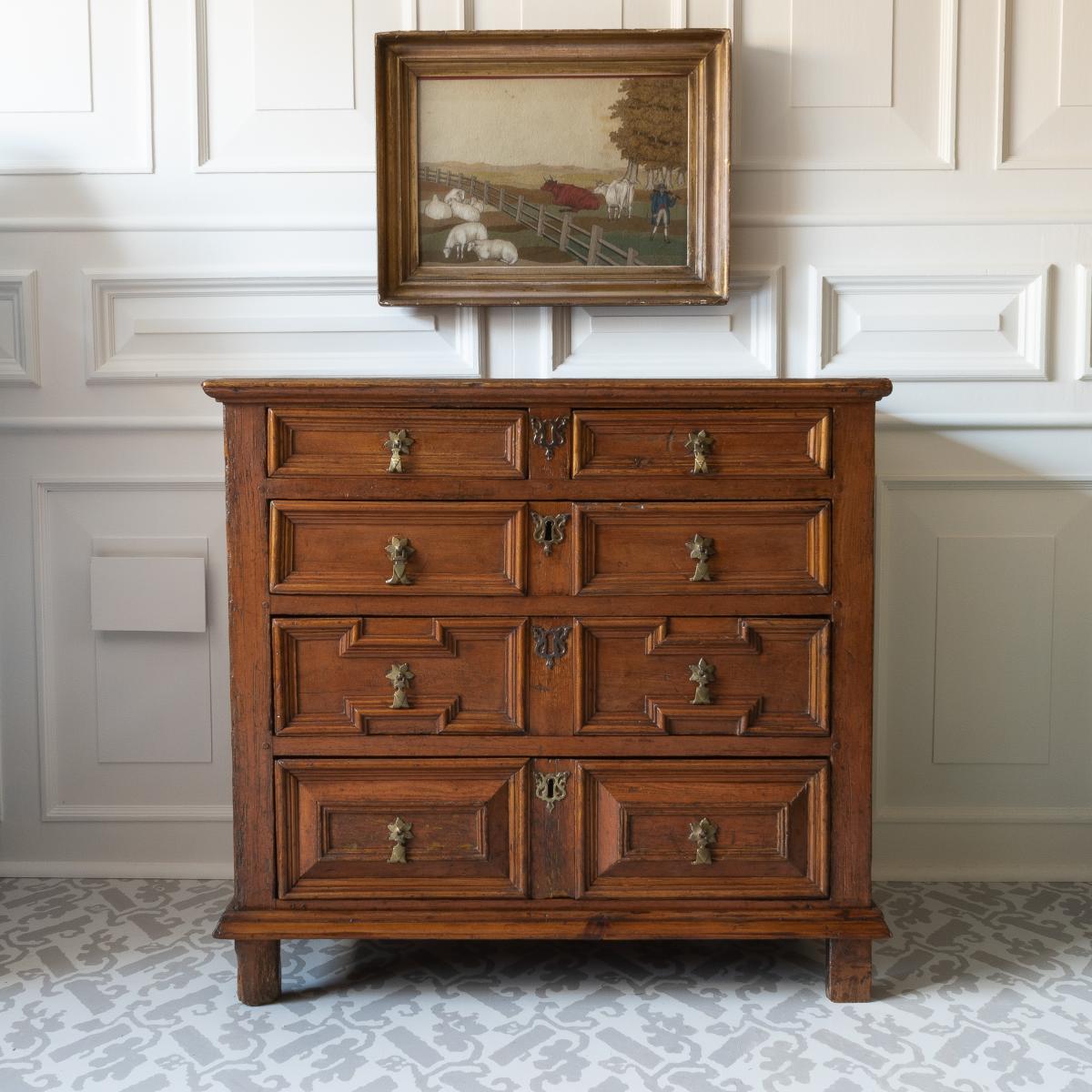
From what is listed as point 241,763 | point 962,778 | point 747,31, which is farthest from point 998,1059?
point 747,31

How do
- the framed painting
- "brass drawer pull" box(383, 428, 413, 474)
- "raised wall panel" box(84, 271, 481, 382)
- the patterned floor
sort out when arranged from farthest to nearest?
"raised wall panel" box(84, 271, 481, 382) → the framed painting → "brass drawer pull" box(383, 428, 413, 474) → the patterned floor

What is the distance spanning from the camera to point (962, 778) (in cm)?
255

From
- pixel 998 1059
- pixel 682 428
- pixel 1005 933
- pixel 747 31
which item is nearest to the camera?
pixel 998 1059

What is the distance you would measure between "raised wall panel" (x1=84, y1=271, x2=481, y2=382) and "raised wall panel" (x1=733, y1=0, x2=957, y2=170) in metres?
0.84

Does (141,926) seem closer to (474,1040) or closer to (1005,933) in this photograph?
(474,1040)

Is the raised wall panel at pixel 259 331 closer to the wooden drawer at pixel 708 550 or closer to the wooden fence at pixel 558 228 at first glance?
the wooden fence at pixel 558 228

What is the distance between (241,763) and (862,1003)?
128 cm

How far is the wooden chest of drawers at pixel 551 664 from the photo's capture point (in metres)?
1.89

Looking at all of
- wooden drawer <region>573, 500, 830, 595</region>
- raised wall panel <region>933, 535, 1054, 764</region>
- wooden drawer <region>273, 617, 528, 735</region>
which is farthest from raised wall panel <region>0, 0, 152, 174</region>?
raised wall panel <region>933, 535, 1054, 764</region>

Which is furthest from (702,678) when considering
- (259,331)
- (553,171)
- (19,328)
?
(19,328)

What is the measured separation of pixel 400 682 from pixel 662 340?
1.10 meters

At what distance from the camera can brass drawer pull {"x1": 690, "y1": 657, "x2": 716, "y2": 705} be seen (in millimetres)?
1902

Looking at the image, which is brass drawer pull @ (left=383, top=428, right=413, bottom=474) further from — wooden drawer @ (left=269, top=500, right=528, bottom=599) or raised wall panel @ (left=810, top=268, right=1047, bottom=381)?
raised wall panel @ (left=810, top=268, right=1047, bottom=381)

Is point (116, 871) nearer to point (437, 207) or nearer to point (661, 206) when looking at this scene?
point (437, 207)
